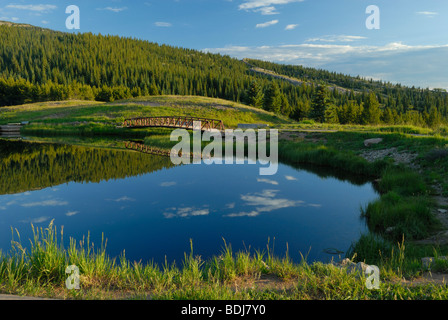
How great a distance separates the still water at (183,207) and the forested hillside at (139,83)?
181 feet

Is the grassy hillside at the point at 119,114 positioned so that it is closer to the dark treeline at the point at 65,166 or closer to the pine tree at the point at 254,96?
the dark treeline at the point at 65,166

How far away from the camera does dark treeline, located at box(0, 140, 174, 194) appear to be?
56.4ft

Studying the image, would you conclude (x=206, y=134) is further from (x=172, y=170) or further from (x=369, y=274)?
(x=369, y=274)

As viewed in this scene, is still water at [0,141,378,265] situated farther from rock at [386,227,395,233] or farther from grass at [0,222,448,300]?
grass at [0,222,448,300]

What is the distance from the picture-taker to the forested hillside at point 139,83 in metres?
83.6

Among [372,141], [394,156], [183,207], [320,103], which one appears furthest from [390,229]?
[320,103]

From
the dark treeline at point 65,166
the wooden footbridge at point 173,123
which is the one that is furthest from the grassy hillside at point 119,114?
the dark treeline at point 65,166

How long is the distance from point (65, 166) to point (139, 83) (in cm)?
10959

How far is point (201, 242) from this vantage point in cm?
900

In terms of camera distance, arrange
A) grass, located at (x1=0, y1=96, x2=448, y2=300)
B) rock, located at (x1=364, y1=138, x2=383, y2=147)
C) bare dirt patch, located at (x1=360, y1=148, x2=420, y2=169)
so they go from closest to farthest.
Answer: grass, located at (x1=0, y1=96, x2=448, y2=300) < bare dirt patch, located at (x1=360, y1=148, x2=420, y2=169) < rock, located at (x1=364, y1=138, x2=383, y2=147)

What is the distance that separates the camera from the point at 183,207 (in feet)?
41.5

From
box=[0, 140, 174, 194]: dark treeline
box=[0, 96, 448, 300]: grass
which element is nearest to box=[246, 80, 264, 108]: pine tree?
box=[0, 140, 174, 194]: dark treeline

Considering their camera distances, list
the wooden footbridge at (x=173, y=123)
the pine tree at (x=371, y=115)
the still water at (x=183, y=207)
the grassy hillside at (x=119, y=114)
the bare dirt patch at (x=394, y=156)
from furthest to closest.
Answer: the pine tree at (x=371, y=115)
the grassy hillside at (x=119, y=114)
the wooden footbridge at (x=173, y=123)
the bare dirt patch at (x=394, y=156)
the still water at (x=183, y=207)

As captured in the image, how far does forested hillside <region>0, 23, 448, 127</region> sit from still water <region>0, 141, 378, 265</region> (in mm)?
55312
